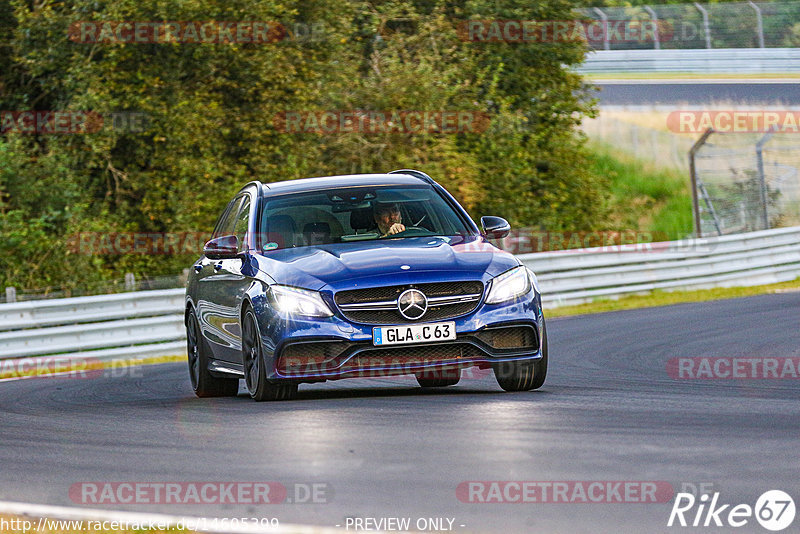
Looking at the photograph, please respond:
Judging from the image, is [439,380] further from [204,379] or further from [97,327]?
[97,327]

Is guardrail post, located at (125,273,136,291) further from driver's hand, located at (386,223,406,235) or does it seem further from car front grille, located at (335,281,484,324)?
car front grille, located at (335,281,484,324)

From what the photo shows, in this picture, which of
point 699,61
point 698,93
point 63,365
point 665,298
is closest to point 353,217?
→ point 63,365

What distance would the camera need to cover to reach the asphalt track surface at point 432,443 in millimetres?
5934

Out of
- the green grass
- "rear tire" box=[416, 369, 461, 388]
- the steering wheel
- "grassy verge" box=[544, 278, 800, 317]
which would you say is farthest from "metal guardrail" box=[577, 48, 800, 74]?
the steering wheel

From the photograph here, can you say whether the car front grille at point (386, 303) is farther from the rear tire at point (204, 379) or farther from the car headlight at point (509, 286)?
the rear tire at point (204, 379)

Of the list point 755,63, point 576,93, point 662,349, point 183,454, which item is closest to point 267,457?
point 183,454

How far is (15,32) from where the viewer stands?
29406 millimetres

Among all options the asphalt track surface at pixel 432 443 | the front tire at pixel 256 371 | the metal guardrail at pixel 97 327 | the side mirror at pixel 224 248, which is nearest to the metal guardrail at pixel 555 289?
the metal guardrail at pixel 97 327

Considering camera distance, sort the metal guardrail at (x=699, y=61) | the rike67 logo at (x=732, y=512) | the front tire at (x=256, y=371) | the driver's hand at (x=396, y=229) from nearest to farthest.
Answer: the rike67 logo at (x=732, y=512)
the front tire at (x=256, y=371)
the driver's hand at (x=396, y=229)
the metal guardrail at (x=699, y=61)

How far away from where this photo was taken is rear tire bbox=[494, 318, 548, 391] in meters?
9.87

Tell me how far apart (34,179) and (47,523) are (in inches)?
904

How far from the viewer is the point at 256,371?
9.89 m

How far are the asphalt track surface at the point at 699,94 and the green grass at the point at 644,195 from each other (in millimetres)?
2392

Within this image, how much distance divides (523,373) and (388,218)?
152cm
